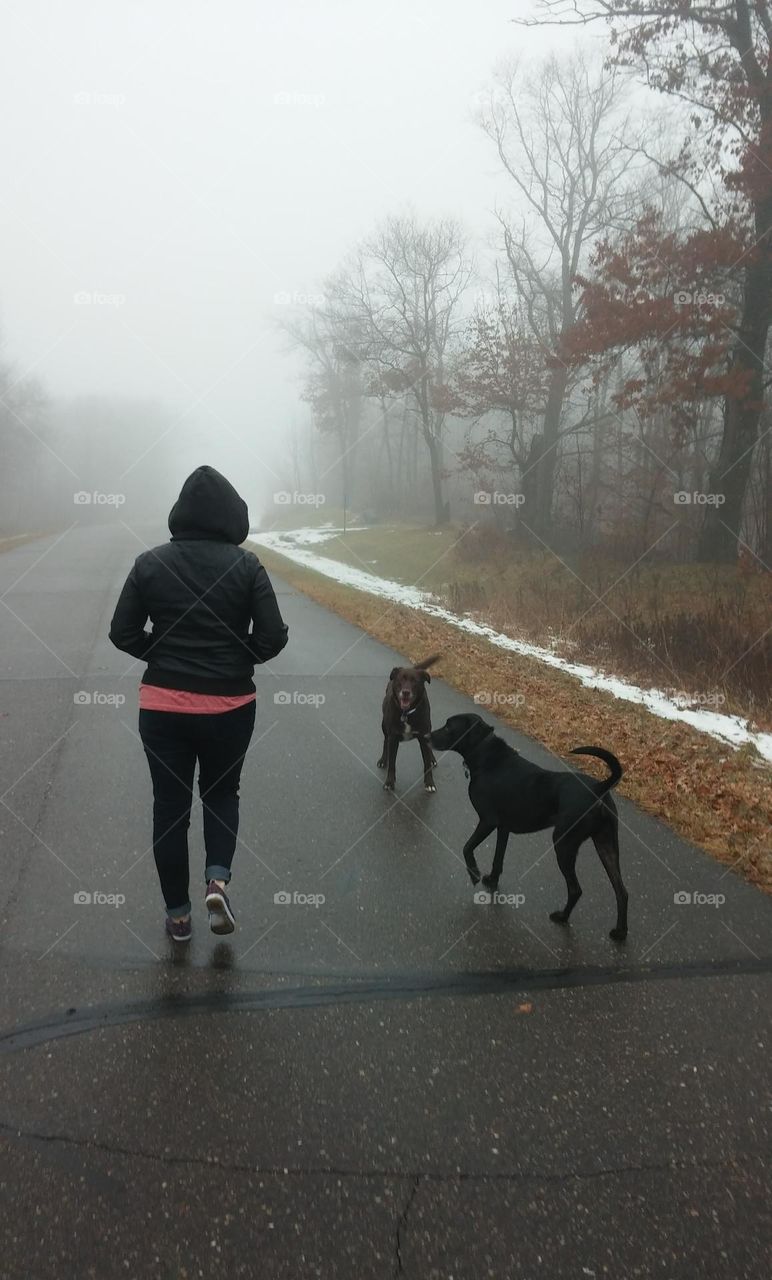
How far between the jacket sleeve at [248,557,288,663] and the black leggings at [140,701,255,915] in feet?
0.90

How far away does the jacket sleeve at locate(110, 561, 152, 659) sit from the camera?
3.41 metres

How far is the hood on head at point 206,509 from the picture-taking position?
344 cm

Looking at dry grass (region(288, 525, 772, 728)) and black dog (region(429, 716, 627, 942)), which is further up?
black dog (region(429, 716, 627, 942))

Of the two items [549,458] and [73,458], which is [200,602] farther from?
[73,458]

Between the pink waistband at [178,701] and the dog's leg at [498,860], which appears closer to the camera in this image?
the pink waistband at [178,701]

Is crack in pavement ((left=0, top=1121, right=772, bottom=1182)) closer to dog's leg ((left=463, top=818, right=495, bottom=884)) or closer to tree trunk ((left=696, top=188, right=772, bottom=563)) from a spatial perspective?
dog's leg ((left=463, top=818, right=495, bottom=884))

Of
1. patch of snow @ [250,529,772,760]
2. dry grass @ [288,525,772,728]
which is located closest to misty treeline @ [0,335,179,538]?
patch of snow @ [250,529,772,760]

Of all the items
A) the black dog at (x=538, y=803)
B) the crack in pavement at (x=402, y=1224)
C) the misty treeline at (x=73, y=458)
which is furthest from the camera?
the misty treeline at (x=73, y=458)

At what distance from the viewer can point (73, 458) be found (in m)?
81.9

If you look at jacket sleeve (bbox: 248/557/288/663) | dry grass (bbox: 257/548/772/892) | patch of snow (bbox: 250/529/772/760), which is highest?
jacket sleeve (bbox: 248/557/288/663)

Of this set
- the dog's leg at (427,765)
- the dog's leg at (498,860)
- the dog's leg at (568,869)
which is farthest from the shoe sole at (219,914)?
the dog's leg at (427,765)

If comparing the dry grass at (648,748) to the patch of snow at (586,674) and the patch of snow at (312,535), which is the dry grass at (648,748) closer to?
the patch of snow at (586,674)

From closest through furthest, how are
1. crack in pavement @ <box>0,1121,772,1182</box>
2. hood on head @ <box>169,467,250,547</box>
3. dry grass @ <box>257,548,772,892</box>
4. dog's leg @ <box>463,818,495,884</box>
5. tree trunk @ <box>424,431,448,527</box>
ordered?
crack in pavement @ <box>0,1121,772,1182</box>, hood on head @ <box>169,467,250,547</box>, dog's leg @ <box>463,818,495,884</box>, dry grass @ <box>257,548,772,892</box>, tree trunk @ <box>424,431,448,527</box>

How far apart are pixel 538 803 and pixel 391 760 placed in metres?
1.96
